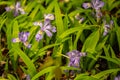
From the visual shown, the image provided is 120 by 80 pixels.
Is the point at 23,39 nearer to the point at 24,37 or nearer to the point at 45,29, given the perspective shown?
the point at 24,37

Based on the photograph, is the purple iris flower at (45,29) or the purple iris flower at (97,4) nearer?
the purple iris flower at (45,29)

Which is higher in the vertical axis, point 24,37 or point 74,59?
point 24,37

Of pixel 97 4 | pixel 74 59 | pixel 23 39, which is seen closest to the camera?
pixel 74 59

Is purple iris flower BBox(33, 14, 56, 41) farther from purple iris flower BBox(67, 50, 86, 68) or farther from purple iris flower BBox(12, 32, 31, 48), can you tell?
purple iris flower BBox(67, 50, 86, 68)

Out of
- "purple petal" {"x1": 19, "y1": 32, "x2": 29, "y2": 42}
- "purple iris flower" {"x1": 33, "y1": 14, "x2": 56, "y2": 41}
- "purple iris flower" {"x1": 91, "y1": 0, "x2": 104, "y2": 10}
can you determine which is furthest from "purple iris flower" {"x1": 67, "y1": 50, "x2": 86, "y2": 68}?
"purple iris flower" {"x1": 91, "y1": 0, "x2": 104, "y2": 10}

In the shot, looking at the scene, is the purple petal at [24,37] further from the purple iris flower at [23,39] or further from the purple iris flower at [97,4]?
the purple iris flower at [97,4]

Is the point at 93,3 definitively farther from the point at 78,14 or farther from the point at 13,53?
the point at 13,53

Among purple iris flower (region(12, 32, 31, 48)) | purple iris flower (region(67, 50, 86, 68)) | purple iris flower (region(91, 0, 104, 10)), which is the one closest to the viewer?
purple iris flower (region(67, 50, 86, 68))

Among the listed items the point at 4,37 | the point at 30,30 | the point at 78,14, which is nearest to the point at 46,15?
the point at 30,30

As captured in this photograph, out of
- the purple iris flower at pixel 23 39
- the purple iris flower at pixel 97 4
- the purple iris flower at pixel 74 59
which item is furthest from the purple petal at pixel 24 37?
the purple iris flower at pixel 97 4

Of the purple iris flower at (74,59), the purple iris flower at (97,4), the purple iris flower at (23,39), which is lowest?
the purple iris flower at (74,59)

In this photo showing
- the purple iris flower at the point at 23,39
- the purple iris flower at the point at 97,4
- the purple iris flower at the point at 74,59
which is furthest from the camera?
the purple iris flower at the point at 97,4

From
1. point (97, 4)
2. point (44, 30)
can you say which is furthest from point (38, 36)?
point (97, 4)
